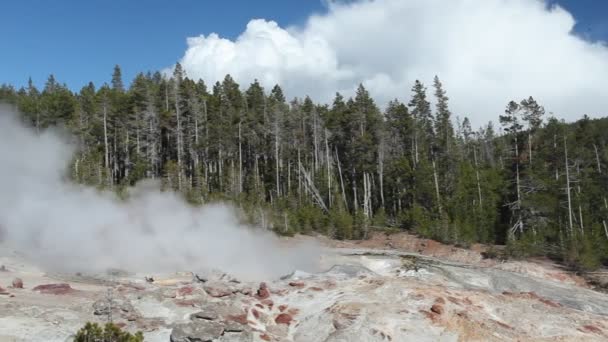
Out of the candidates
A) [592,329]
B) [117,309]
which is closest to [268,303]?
[117,309]

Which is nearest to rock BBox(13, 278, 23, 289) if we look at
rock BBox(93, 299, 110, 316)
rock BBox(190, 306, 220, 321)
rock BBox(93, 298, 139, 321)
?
rock BBox(93, 298, 139, 321)

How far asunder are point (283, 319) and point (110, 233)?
49.2ft

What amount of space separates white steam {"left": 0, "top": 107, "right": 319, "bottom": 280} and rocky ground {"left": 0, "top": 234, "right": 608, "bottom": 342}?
10.9 ft

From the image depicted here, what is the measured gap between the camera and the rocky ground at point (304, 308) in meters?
16.6

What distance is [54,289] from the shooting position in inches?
828

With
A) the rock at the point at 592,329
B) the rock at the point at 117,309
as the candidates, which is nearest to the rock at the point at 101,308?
the rock at the point at 117,309

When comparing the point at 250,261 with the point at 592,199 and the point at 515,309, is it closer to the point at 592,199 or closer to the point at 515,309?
the point at 515,309

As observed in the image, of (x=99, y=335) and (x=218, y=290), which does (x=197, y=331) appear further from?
(x=218, y=290)

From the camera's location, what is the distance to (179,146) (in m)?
63.4

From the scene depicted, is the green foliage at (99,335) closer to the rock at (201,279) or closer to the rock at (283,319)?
the rock at (283,319)

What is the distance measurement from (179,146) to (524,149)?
38.3 meters

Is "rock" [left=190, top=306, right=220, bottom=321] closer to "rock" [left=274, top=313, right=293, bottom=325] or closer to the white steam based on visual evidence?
"rock" [left=274, top=313, right=293, bottom=325]

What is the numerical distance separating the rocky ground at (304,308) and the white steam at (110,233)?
3323mm

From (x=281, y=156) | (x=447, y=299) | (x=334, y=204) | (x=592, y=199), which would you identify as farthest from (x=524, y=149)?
(x=447, y=299)
